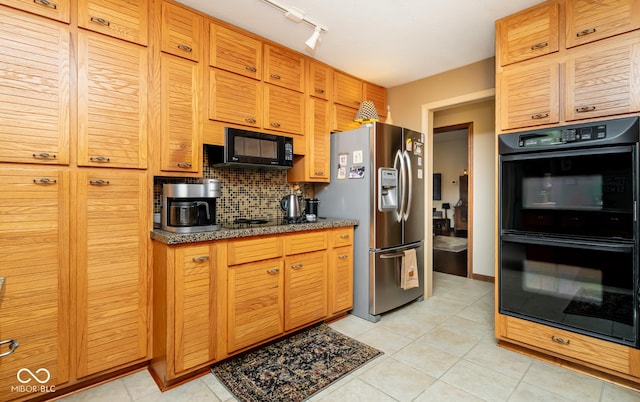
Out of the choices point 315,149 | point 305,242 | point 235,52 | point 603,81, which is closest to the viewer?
point 603,81

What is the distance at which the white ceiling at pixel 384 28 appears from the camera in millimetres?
2195

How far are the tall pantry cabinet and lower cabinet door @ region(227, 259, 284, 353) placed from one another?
584 mm

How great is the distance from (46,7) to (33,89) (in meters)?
0.48

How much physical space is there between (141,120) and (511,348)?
10.7 ft

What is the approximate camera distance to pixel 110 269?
1896 millimetres

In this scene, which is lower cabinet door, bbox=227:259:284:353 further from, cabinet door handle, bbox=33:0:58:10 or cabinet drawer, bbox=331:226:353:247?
cabinet door handle, bbox=33:0:58:10

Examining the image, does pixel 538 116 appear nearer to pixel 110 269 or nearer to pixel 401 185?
pixel 401 185

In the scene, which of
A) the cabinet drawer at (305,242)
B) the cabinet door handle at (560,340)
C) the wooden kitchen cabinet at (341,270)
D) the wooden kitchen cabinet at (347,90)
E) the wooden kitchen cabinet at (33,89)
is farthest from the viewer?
the wooden kitchen cabinet at (347,90)

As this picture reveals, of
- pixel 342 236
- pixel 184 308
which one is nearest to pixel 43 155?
pixel 184 308

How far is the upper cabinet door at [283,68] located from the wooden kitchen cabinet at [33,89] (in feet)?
4.63

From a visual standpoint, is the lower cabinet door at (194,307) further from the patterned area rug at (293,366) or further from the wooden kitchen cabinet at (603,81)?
the wooden kitchen cabinet at (603,81)

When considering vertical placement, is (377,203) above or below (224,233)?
above

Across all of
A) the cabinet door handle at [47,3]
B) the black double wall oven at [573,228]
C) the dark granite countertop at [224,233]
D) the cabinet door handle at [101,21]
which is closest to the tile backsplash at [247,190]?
the dark granite countertop at [224,233]

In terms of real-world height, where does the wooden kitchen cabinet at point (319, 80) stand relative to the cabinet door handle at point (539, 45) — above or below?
above
